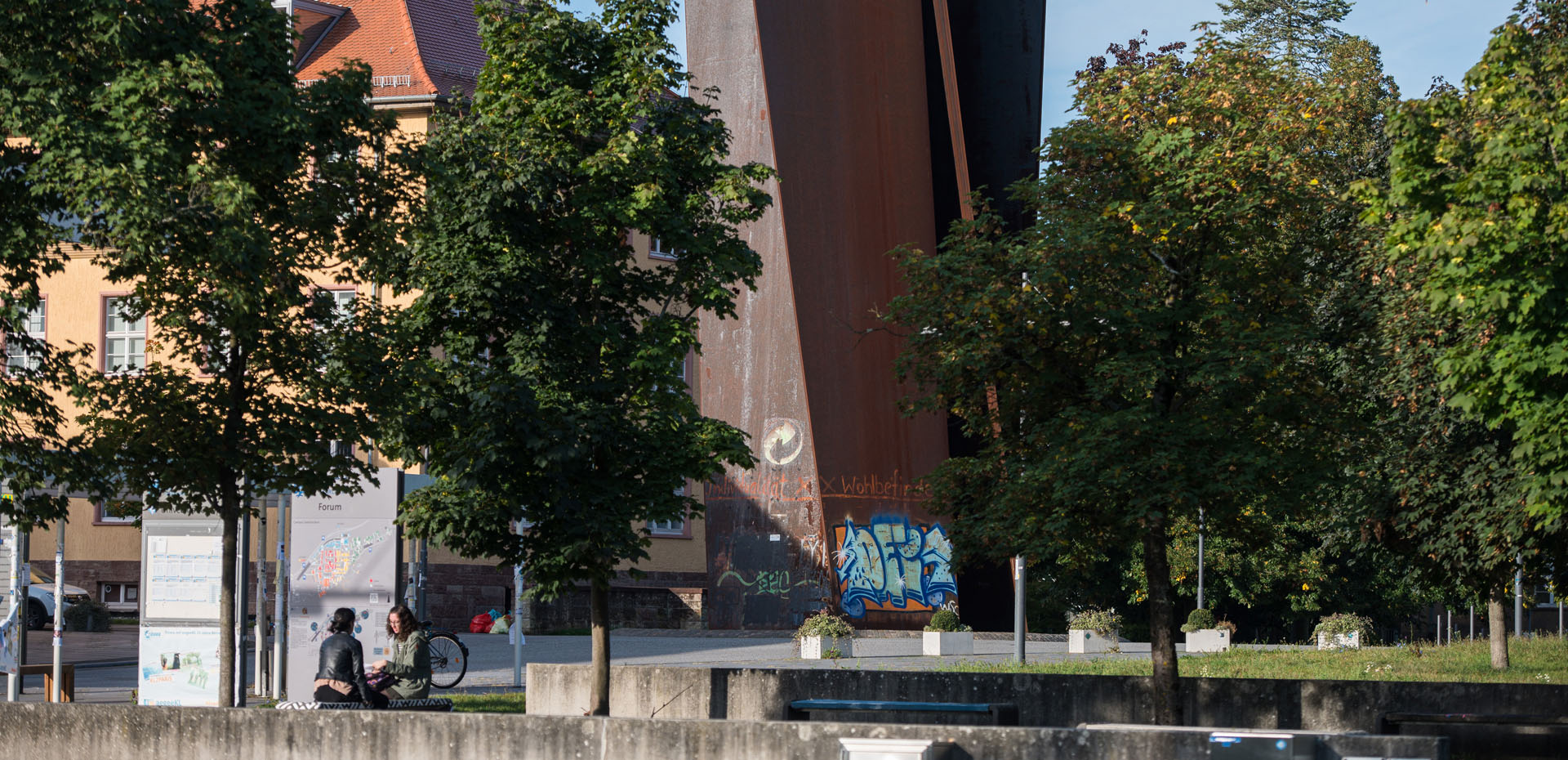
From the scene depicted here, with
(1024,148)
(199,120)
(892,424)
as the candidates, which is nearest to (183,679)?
(199,120)

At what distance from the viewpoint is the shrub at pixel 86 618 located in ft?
107

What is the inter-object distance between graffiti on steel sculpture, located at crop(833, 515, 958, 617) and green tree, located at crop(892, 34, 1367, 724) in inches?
660

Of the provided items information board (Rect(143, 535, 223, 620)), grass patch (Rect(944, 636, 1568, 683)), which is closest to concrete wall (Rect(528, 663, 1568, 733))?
information board (Rect(143, 535, 223, 620))

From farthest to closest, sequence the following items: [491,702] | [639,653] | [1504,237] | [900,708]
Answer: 1. [639,653]
2. [491,702]
3. [900,708]
4. [1504,237]

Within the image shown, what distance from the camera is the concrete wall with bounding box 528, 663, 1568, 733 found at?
14.7 m

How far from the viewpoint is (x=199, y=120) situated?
469 inches

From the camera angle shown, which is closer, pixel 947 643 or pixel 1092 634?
pixel 947 643

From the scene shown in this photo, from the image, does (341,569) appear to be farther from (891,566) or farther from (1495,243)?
(891,566)

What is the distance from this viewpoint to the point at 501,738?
10.2m

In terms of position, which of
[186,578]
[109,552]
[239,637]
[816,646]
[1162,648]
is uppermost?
[186,578]

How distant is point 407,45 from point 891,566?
1760 centimetres

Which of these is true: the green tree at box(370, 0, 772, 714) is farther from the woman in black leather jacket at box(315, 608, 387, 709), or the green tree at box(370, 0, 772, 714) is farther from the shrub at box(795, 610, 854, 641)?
the shrub at box(795, 610, 854, 641)

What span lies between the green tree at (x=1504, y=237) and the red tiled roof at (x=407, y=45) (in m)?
26.7

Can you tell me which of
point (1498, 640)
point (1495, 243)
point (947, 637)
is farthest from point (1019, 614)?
point (1495, 243)
